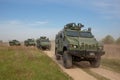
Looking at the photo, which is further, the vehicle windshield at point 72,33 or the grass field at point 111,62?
the vehicle windshield at point 72,33

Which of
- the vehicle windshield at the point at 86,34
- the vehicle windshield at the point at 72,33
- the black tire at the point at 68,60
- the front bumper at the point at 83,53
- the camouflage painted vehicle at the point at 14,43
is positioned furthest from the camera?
the camouflage painted vehicle at the point at 14,43

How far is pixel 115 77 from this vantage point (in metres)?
11.1

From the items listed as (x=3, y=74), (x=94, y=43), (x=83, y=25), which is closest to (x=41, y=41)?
(x=83, y=25)

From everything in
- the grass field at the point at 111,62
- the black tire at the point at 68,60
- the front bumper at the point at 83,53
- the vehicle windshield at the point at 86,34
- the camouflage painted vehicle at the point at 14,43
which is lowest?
the grass field at the point at 111,62

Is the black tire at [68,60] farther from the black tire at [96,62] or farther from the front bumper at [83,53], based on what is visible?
the black tire at [96,62]

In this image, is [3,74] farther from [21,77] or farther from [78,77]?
[78,77]

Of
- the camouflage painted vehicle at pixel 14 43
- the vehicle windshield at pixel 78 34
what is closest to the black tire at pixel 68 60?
the vehicle windshield at pixel 78 34

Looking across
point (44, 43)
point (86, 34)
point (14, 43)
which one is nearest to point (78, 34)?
point (86, 34)

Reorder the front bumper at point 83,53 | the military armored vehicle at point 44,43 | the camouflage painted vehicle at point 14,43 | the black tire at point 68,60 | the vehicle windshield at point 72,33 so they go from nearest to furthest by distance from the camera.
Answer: the front bumper at point 83,53
the black tire at point 68,60
the vehicle windshield at point 72,33
the military armored vehicle at point 44,43
the camouflage painted vehicle at point 14,43

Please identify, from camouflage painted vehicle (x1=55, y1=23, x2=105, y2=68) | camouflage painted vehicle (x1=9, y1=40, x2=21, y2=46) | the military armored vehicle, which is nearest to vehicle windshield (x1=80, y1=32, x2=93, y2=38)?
camouflage painted vehicle (x1=55, y1=23, x2=105, y2=68)

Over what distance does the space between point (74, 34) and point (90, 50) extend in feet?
7.28

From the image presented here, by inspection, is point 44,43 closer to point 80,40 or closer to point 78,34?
point 78,34

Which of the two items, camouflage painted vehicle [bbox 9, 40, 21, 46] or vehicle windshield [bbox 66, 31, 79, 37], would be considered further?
camouflage painted vehicle [bbox 9, 40, 21, 46]

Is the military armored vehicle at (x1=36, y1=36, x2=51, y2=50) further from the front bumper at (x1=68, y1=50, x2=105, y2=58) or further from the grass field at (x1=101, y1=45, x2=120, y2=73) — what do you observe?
the front bumper at (x1=68, y1=50, x2=105, y2=58)
